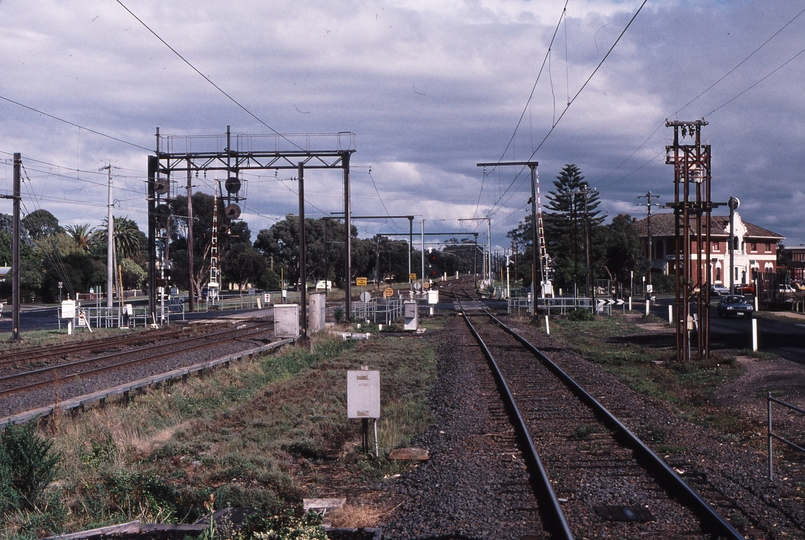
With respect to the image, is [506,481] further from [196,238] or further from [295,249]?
[295,249]

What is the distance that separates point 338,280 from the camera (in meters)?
114

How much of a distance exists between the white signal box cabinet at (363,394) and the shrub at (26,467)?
153 inches

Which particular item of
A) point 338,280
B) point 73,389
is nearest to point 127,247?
point 338,280

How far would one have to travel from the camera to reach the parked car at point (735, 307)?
Answer: 143 ft

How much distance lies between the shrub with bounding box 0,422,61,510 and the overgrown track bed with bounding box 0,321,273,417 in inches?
171

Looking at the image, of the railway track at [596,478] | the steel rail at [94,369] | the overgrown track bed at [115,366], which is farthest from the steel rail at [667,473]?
the steel rail at [94,369]

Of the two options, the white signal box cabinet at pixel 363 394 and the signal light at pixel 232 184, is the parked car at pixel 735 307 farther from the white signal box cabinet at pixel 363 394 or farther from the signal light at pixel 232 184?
the white signal box cabinet at pixel 363 394

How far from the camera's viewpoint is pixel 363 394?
10586 millimetres

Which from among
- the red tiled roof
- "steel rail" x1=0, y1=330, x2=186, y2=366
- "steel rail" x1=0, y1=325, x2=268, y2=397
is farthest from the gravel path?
the red tiled roof

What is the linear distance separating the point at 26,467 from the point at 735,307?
141ft

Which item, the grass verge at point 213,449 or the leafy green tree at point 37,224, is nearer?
the grass verge at point 213,449

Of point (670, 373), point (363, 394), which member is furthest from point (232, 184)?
point (363, 394)

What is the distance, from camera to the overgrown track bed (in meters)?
16.1

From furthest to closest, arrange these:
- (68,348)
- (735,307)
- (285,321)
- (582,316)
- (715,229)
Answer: (715,229) < (735,307) < (582,316) < (285,321) < (68,348)
